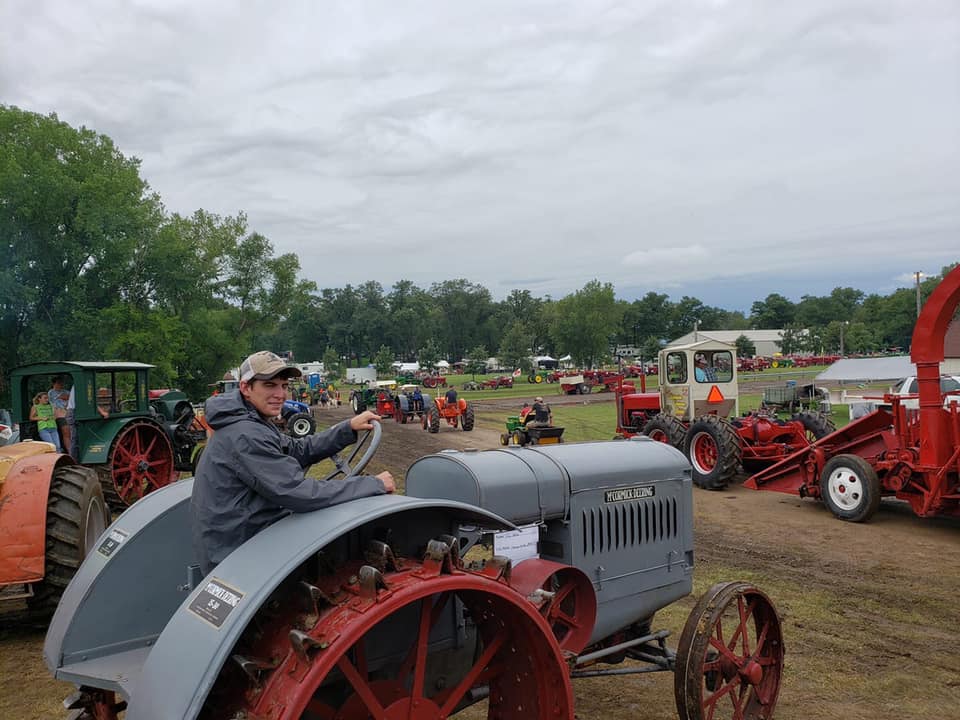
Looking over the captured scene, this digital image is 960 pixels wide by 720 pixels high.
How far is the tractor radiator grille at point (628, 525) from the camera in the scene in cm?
348

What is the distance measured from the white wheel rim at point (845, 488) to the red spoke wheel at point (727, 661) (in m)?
5.05

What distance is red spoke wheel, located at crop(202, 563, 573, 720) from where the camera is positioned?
6.39ft

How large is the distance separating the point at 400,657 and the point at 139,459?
8.19m

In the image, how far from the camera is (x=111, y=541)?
2893mm

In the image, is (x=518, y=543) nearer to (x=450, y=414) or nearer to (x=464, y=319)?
(x=450, y=414)

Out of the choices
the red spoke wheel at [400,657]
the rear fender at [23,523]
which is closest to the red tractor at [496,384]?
the rear fender at [23,523]

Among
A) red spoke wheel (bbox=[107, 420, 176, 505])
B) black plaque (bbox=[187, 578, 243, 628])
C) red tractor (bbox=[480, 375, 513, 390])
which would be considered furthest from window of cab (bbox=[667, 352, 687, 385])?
red tractor (bbox=[480, 375, 513, 390])

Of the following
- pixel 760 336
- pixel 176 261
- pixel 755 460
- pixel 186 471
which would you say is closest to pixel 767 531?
pixel 755 460

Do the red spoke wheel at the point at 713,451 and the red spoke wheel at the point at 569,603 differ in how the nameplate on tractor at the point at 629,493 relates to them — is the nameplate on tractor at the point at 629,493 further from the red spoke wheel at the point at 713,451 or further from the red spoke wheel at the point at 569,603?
the red spoke wheel at the point at 713,451

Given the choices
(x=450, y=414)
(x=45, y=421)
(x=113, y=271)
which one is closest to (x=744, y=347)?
(x=450, y=414)

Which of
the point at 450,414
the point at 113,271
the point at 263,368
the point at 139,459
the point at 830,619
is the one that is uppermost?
the point at 113,271

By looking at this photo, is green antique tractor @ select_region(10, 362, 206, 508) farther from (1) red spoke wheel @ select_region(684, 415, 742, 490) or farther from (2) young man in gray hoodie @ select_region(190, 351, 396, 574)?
(1) red spoke wheel @ select_region(684, 415, 742, 490)

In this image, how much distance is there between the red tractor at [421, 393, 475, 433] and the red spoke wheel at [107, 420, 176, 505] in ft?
34.8

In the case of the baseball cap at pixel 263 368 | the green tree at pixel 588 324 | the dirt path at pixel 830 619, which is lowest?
the dirt path at pixel 830 619
